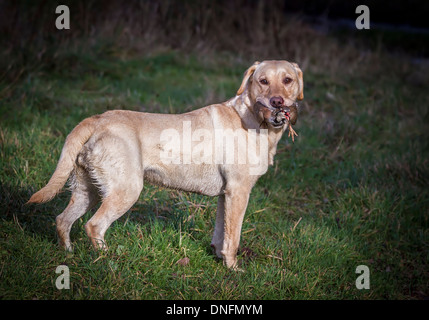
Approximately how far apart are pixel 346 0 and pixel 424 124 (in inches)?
314

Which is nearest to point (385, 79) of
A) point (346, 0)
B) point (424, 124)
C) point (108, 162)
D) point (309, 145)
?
point (424, 124)

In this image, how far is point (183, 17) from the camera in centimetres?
1105

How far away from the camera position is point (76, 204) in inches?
163

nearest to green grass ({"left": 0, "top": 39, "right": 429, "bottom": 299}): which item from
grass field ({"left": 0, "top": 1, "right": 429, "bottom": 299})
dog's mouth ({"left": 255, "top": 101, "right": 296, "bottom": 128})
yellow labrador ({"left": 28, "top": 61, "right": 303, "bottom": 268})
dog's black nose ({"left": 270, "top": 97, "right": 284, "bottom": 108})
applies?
grass field ({"left": 0, "top": 1, "right": 429, "bottom": 299})

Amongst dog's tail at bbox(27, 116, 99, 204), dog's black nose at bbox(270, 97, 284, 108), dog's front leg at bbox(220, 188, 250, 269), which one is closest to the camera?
dog's tail at bbox(27, 116, 99, 204)

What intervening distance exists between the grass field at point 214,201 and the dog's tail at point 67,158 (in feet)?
1.95

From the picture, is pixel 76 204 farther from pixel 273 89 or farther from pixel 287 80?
pixel 287 80

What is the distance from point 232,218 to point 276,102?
1038 millimetres

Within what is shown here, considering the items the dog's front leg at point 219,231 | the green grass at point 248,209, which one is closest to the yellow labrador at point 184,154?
the dog's front leg at point 219,231

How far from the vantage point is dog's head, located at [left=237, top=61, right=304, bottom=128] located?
4051 mm

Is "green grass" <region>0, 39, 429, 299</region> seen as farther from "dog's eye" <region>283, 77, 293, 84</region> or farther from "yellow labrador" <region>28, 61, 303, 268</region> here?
"dog's eye" <region>283, 77, 293, 84</region>

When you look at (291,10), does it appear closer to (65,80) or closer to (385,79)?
(385,79)

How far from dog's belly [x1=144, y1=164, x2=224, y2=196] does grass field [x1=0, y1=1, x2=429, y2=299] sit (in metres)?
0.52

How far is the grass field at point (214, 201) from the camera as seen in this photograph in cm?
404
